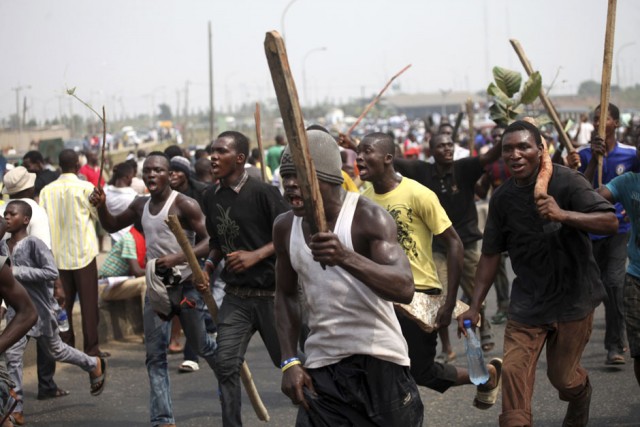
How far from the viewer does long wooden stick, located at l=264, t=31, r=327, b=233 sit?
347cm

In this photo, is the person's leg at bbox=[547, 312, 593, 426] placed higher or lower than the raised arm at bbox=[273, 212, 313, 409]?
lower

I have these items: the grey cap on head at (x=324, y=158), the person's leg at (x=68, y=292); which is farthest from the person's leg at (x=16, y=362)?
the grey cap on head at (x=324, y=158)

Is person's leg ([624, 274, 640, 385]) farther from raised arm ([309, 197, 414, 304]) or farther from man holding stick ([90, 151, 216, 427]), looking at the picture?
man holding stick ([90, 151, 216, 427])

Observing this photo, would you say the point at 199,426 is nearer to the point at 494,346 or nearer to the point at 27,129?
the point at 494,346

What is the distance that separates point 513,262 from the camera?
5.69 m

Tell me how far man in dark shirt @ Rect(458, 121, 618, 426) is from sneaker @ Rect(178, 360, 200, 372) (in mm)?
4197

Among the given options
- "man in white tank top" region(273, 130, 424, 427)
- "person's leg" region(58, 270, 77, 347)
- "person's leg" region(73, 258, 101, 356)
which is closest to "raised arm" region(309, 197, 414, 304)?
"man in white tank top" region(273, 130, 424, 427)

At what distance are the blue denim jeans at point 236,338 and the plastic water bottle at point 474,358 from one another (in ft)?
4.11

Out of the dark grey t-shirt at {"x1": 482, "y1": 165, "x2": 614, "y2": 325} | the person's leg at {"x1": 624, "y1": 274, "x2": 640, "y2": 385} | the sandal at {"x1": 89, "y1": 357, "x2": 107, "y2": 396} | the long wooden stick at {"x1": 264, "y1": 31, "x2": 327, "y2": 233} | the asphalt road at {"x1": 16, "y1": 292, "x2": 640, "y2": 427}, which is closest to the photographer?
the long wooden stick at {"x1": 264, "y1": 31, "x2": 327, "y2": 233}

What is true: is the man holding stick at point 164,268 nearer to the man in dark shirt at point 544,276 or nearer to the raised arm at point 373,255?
the man in dark shirt at point 544,276

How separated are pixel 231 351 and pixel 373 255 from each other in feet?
7.67

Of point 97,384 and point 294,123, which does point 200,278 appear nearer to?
point 97,384

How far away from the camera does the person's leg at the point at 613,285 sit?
27.5 ft

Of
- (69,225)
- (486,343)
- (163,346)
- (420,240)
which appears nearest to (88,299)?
(69,225)
